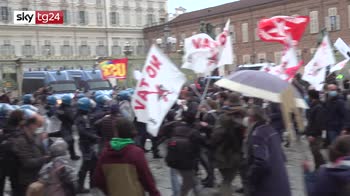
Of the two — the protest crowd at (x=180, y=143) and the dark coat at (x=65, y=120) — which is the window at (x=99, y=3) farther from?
the protest crowd at (x=180, y=143)

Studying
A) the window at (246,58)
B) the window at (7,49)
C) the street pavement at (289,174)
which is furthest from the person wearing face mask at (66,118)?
the window at (7,49)

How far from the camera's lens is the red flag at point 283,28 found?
345 inches

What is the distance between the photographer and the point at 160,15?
68.2 metres

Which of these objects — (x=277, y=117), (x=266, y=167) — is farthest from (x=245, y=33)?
(x=266, y=167)

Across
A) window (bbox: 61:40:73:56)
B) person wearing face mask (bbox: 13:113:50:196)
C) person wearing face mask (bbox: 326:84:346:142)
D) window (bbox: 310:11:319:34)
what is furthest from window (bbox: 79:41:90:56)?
person wearing face mask (bbox: 13:113:50:196)

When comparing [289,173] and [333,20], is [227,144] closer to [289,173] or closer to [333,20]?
[289,173]

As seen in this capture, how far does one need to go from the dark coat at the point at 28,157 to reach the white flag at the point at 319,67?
7003 mm

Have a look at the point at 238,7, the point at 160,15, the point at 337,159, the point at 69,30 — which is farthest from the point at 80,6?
the point at 337,159

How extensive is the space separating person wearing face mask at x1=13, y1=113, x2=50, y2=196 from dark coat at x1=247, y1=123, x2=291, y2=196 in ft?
6.62

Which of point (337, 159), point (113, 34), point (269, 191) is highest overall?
point (113, 34)

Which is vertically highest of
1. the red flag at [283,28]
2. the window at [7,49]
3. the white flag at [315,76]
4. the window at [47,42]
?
the window at [47,42]

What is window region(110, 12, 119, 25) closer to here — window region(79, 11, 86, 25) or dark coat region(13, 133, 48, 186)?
window region(79, 11, 86, 25)

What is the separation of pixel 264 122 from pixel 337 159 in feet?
4.82

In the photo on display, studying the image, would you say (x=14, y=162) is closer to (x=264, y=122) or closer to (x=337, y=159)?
(x=264, y=122)
